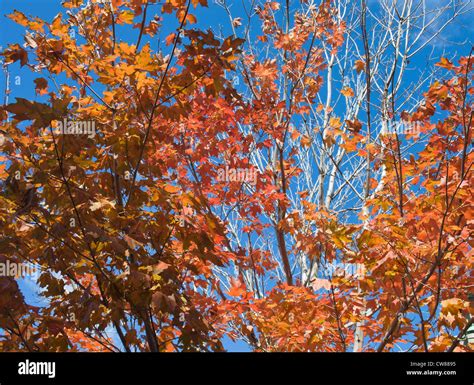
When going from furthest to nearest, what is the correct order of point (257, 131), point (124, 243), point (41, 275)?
1. point (257, 131)
2. point (41, 275)
3. point (124, 243)

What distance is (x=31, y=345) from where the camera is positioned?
12.5 feet

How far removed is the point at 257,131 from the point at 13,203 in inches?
144

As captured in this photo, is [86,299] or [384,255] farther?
[384,255]

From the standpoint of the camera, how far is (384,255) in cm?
417

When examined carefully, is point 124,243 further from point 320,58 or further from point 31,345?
point 320,58

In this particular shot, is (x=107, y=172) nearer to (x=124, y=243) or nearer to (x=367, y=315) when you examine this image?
(x=124, y=243)
